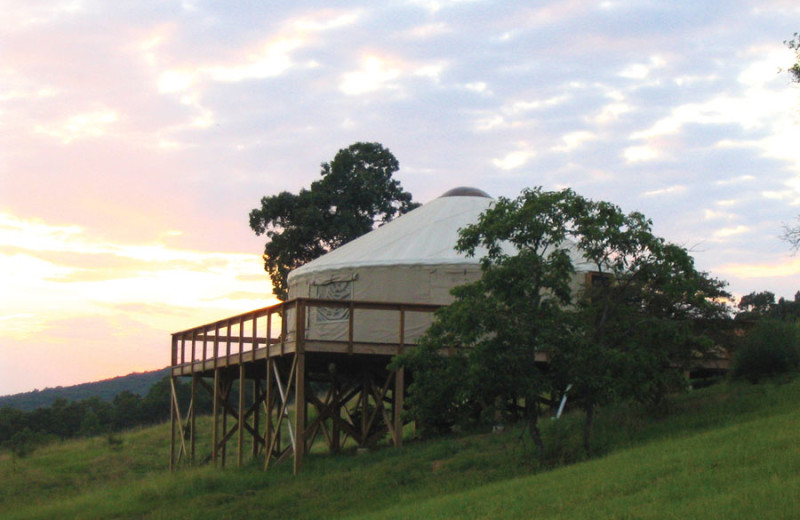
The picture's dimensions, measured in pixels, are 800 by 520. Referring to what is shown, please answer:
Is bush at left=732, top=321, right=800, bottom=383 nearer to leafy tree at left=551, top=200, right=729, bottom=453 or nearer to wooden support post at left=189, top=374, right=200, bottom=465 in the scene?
leafy tree at left=551, top=200, right=729, bottom=453

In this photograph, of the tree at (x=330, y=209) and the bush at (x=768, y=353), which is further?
the tree at (x=330, y=209)

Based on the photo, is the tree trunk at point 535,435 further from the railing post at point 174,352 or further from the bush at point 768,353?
the railing post at point 174,352

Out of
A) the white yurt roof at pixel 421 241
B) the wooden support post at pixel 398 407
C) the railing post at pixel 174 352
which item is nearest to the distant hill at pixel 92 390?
the railing post at pixel 174 352

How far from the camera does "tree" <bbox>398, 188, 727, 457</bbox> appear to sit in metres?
12.6

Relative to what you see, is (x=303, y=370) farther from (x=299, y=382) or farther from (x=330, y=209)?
(x=330, y=209)

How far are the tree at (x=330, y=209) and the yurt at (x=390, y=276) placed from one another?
Answer: 10.3 metres

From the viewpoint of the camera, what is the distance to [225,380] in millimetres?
20391

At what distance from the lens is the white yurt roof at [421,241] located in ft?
60.8

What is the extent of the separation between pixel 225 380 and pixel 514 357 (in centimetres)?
943

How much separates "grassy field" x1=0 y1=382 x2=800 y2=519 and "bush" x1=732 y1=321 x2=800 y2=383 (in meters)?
0.48

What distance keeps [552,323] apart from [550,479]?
89.7 inches

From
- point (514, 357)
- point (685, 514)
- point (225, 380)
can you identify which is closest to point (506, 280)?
point (514, 357)

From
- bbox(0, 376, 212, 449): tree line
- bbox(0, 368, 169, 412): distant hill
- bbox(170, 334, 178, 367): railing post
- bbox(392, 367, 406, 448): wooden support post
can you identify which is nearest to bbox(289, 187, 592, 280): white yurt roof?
bbox(392, 367, 406, 448): wooden support post

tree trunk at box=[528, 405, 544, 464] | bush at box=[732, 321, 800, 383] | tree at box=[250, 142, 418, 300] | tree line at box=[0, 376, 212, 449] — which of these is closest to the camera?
tree trunk at box=[528, 405, 544, 464]
